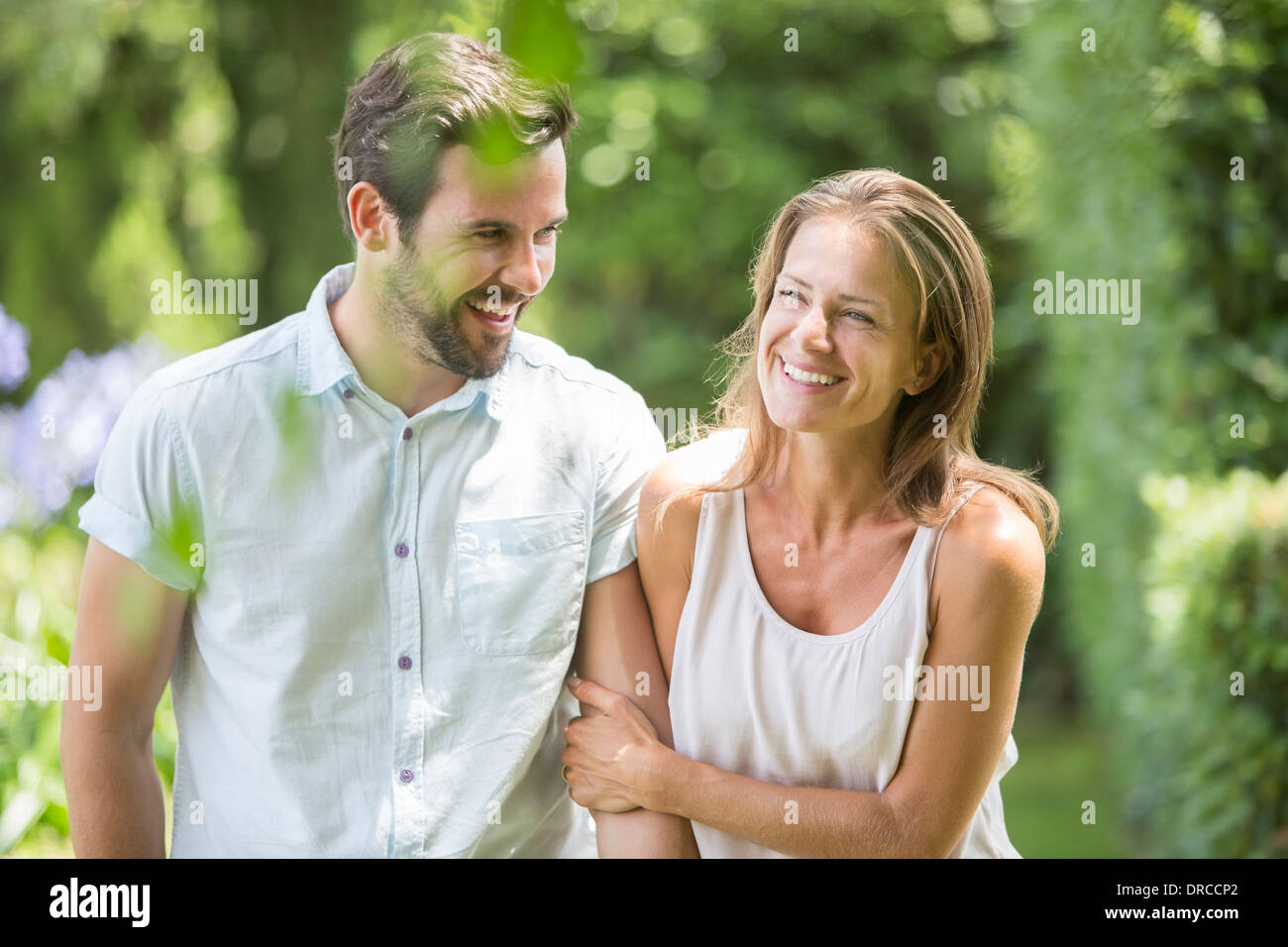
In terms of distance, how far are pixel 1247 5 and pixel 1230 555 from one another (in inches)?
55.9

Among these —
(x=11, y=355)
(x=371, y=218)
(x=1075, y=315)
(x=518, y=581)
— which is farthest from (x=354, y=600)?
(x=1075, y=315)

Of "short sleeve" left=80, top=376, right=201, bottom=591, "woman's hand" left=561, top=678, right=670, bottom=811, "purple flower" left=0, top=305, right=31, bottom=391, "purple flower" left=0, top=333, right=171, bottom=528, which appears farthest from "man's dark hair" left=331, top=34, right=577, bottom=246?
"purple flower" left=0, top=333, right=171, bottom=528

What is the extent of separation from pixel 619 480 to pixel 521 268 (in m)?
0.41

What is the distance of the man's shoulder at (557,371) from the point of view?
2.02 metres

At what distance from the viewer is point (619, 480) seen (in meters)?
2.01

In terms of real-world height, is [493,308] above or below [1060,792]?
above

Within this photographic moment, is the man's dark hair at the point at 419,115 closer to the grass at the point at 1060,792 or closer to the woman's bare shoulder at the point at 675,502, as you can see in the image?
the woman's bare shoulder at the point at 675,502

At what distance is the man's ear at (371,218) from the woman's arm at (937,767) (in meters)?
0.86

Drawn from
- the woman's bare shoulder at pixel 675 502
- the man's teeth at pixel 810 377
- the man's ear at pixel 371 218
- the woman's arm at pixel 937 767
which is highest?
the man's ear at pixel 371 218

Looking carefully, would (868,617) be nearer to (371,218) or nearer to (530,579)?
(530,579)

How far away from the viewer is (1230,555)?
10.2 ft

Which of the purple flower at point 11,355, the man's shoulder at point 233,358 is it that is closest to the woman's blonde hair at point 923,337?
the man's shoulder at point 233,358

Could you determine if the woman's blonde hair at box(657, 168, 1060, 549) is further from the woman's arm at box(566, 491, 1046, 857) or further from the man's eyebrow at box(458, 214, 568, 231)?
the man's eyebrow at box(458, 214, 568, 231)

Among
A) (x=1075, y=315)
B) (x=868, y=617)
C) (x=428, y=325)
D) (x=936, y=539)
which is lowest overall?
(x=868, y=617)
